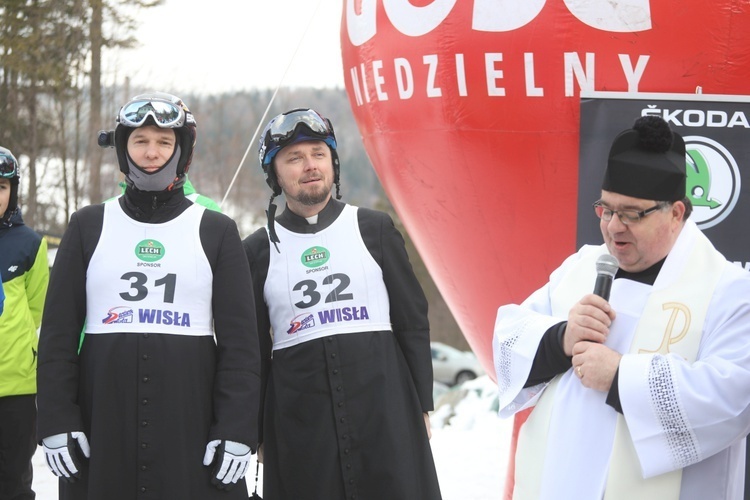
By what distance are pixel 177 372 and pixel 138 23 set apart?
10.2 metres

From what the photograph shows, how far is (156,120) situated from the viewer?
3834 millimetres

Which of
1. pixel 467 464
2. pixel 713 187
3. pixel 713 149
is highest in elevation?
A: pixel 713 149

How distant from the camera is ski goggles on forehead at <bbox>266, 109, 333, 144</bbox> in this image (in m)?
4.36

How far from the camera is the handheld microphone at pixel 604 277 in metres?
3.05

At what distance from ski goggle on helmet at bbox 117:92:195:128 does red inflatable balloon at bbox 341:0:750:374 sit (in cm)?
192

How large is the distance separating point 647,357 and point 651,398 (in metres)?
0.11

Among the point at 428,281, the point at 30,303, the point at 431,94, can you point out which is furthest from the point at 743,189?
the point at 428,281

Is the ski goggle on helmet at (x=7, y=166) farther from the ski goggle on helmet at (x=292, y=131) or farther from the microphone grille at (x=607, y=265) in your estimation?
the microphone grille at (x=607, y=265)

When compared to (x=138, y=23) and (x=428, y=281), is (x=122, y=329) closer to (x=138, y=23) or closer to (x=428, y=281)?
(x=138, y=23)

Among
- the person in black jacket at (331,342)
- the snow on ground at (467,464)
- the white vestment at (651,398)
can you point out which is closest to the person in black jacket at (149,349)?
the person in black jacket at (331,342)

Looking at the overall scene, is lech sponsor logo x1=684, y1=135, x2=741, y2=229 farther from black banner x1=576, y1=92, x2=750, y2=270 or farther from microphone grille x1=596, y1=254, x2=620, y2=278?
microphone grille x1=596, y1=254, x2=620, y2=278

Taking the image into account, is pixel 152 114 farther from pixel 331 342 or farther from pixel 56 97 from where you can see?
pixel 56 97

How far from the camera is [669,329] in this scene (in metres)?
3.08

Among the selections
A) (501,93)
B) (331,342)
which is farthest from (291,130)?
(501,93)
